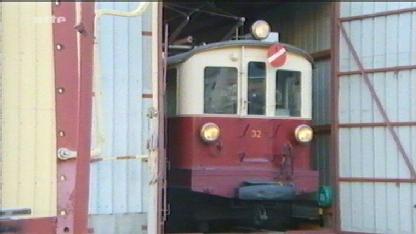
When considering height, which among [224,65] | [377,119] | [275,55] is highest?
[275,55]

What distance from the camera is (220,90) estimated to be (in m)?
8.50

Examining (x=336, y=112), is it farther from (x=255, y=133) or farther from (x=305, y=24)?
(x=305, y=24)

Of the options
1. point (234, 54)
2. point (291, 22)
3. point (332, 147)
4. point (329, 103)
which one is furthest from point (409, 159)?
point (291, 22)

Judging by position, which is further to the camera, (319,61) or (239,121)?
(319,61)

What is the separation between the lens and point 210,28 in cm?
1208

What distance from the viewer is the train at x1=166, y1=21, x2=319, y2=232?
8.23m

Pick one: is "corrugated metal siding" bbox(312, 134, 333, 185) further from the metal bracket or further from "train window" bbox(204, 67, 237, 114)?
the metal bracket

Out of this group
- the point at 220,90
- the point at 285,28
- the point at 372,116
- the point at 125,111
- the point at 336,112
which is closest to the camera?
the point at 125,111

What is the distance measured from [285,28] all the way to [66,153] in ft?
28.2

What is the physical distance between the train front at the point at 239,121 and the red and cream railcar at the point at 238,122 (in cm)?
1

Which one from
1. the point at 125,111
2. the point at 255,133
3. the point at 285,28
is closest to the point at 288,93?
the point at 255,133

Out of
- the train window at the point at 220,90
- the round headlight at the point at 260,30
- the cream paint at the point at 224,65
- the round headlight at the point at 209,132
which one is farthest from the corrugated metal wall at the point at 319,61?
the round headlight at the point at 209,132

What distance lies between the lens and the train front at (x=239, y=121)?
8250 mm

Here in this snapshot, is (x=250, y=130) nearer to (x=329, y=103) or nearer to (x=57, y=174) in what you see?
(x=329, y=103)
